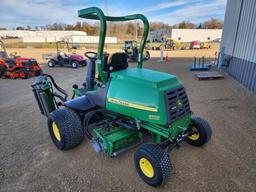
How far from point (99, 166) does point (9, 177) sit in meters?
1.26

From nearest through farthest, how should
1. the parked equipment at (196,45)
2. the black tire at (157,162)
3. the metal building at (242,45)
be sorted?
1. the black tire at (157,162)
2. the metal building at (242,45)
3. the parked equipment at (196,45)

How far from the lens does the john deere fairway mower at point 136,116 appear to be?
7.22 feet

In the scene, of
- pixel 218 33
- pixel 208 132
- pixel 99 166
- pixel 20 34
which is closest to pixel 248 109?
pixel 208 132

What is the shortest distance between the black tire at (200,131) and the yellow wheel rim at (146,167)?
96 cm

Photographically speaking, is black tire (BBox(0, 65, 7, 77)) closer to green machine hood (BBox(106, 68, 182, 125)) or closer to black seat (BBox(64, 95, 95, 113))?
black seat (BBox(64, 95, 95, 113))

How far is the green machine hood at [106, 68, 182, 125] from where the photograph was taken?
2.19 meters

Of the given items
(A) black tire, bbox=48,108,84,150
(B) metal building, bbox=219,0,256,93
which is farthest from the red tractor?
(B) metal building, bbox=219,0,256,93

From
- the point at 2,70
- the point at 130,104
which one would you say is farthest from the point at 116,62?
the point at 2,70

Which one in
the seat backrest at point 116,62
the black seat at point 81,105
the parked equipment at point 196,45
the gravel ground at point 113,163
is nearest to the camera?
the gravel ground at point 113,163

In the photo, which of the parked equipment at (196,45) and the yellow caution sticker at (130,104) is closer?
the yellow caution sticker at (130,104)

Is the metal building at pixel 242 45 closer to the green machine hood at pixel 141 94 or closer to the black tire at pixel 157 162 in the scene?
the green machine hood at pixel 141 94

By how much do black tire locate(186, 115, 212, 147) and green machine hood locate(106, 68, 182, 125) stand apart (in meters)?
0.85

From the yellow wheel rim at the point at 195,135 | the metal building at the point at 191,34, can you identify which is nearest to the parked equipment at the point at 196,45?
the metal building at the point at 191,34

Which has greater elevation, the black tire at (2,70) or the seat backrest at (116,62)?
the seat backrest at (116,62)
